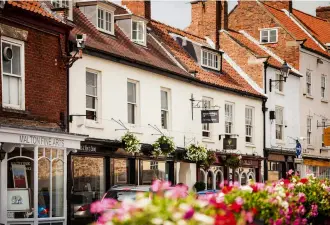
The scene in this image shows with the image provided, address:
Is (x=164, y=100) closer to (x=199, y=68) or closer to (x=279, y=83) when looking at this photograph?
(x=199, y=68)

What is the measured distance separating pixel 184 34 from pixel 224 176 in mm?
7164

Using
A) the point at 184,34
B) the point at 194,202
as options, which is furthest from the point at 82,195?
the point at 194,202

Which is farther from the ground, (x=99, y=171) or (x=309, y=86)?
(x=309, y=86)

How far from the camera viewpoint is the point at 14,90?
20922 millimetres

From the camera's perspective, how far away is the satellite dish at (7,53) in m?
20.5

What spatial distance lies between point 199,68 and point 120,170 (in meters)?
8.90

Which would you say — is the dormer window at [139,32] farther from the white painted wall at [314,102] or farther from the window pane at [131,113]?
the white painted wall at [314,102]

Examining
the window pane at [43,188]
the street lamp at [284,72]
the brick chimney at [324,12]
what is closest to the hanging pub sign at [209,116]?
the street lamp at [284,72]

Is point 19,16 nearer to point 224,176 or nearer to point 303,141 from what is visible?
point 224,176

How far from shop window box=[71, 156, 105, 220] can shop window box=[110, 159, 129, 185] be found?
2.05 feet

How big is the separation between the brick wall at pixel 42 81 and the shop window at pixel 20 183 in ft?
2.92

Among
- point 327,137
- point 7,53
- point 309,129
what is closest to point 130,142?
point 7,53

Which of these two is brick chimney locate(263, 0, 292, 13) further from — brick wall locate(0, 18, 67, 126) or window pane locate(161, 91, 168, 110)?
brick wall locate(0, 18, 67, 126)

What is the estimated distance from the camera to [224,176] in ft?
113
